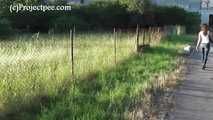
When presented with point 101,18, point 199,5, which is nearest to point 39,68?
point 101,18

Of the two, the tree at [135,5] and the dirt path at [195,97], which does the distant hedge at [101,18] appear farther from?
the dirt path at [195,97]

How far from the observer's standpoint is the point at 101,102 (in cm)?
969

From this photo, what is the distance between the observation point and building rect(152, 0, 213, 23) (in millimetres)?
53969

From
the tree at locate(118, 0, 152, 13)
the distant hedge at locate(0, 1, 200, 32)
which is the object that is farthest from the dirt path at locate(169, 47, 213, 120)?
the tree at locate(118, 0, 152, 13)

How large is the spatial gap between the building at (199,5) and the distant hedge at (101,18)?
6666 mm

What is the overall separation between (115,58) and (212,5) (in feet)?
136

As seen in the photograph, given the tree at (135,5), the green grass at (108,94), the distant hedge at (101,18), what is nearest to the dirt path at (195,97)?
the green grass at (108,94)

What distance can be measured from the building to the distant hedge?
6.67 m

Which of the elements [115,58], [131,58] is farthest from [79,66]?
[131,58]

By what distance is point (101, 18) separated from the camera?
133 feet

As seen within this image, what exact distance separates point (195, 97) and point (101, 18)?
2973 centimetres

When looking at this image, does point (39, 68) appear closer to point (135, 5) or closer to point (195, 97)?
point (195, 97)

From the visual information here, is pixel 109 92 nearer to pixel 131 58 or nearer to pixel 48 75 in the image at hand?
pixel 48 75

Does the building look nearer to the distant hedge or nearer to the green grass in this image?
the distant hedge
